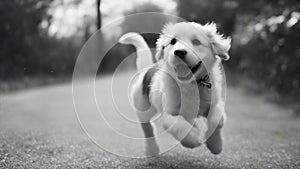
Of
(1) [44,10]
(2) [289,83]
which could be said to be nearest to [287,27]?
(2) [289,83]

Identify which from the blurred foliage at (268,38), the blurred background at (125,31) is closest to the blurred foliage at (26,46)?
the blurred background at (125,31)

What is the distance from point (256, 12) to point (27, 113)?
5497 mm

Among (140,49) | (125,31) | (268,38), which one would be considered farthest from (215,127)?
(268,38)

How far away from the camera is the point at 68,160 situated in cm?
329

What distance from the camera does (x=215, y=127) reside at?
3201mm

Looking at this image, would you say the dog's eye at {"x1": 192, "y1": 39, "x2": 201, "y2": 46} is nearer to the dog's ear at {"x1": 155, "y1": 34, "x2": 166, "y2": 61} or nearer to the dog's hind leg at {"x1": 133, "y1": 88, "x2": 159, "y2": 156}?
the dog's ear at {"x1": 155, "y1": 34, "x2": 166, "y2": 61}

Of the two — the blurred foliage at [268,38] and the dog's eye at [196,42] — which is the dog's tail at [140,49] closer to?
the dog's eye at [196,42]

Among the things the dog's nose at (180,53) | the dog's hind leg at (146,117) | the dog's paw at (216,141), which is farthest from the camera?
the dog's hind leg at (146,117)

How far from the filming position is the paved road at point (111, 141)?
10.8 ft

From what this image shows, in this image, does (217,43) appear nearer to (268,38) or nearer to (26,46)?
(268,38)

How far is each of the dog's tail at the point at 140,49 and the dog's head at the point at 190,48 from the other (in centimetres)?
55

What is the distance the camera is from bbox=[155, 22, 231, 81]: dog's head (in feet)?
9.44

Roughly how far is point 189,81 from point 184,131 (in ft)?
1.33

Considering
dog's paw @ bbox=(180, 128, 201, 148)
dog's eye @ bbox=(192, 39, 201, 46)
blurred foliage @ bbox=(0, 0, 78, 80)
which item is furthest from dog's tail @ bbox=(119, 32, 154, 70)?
blurred foliage @ bbox=(0, 0, 78, 80)
